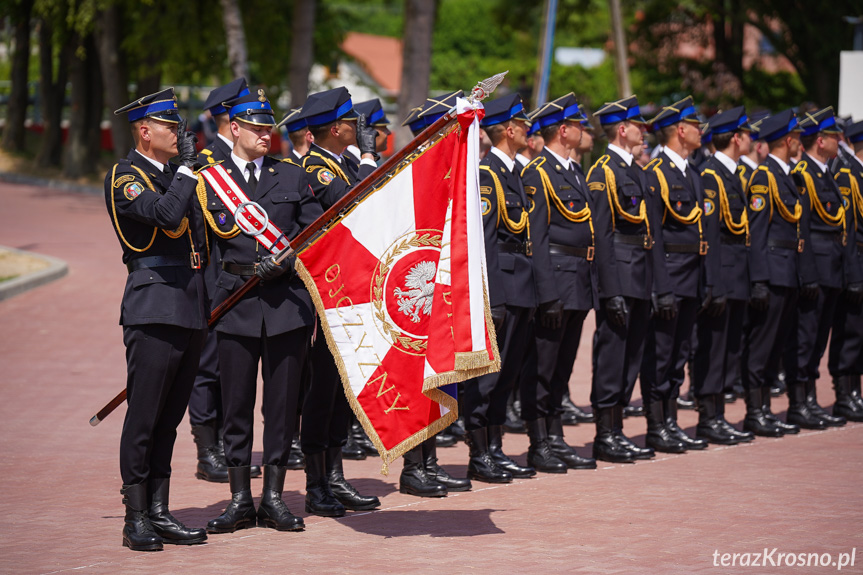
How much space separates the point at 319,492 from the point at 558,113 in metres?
3.18

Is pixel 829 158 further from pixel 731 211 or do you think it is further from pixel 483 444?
pixel 483 444

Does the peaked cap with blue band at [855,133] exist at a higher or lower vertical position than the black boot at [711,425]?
higher

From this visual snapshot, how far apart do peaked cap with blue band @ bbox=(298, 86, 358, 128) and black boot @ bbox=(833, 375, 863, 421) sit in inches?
215

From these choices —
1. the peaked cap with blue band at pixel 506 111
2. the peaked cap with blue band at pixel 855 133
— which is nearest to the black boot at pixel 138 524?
the peaked cap with blue band at pixel 506 111

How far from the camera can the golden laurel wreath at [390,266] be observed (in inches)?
255

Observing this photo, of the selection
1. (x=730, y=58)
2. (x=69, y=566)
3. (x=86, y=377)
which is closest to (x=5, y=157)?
(x=730, y=58)

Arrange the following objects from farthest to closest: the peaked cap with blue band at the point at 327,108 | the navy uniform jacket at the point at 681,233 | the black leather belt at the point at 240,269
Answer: the navy uniform jacket at the point at 681,233 < the peaked cap with blue band at the point at 327,108 < the black leather belt at the point at 240,269

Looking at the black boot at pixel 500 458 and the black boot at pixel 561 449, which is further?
the black boot at pixel 561 449

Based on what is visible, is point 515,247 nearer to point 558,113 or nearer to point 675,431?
point 558,113

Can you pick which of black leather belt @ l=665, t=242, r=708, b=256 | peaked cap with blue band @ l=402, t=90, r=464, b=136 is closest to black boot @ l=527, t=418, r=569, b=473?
black leather belt @ l=665, t=242, r=708, b=256

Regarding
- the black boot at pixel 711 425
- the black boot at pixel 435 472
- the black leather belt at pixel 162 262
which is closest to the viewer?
the black leather belt at pixel 162 262

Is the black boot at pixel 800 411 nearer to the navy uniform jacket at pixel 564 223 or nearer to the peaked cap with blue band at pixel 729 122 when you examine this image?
the peaked cap with blue band at pixel 729 122

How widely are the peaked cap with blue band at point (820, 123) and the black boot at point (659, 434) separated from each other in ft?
9.50

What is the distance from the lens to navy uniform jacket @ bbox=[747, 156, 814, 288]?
9.56 meters
